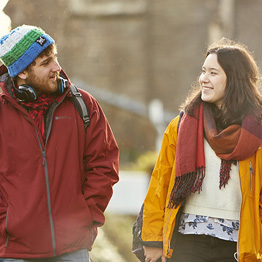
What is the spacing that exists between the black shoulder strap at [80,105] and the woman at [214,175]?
21.5 inches

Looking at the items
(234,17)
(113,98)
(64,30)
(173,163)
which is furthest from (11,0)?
(173,163)

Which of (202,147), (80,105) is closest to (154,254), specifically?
(202,147)

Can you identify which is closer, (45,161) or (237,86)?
(45,161)

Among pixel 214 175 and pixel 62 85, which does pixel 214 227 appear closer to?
pixel 214 175

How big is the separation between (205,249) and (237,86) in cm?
105

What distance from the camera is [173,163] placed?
14.5ft

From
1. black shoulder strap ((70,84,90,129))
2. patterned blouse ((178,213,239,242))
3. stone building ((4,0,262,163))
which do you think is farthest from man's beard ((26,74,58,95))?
stone building ((4,0,262,163))

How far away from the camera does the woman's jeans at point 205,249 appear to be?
4199mm

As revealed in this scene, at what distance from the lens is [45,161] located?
409cm

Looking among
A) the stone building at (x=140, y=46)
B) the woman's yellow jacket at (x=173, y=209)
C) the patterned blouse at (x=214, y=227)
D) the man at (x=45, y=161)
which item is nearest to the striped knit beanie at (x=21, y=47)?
the man at (x=45, y=161)

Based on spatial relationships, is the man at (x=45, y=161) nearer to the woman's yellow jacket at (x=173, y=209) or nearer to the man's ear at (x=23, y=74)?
the man's ear at (x=23, y=74)

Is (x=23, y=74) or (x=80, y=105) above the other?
(x=23, y=74)

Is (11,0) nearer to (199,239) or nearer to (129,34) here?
(129,34)

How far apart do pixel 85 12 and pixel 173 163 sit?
1423 cm
